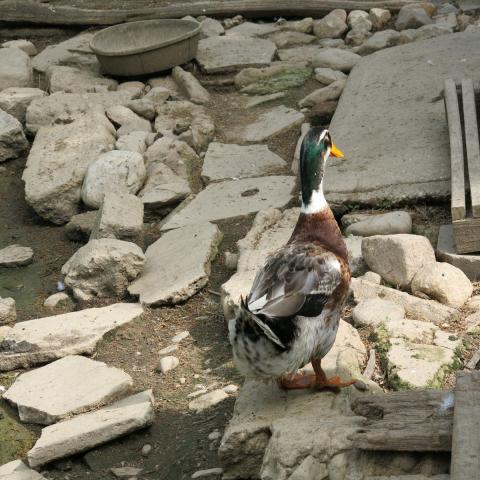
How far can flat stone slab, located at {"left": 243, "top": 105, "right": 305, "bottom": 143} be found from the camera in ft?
25.1

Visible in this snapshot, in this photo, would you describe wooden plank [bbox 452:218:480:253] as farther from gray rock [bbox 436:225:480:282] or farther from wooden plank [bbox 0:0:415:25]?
wooden plank [bbox 0:0:415:25]

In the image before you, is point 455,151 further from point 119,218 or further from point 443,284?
point 119,218

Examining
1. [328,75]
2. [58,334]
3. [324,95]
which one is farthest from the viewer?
[328,75]

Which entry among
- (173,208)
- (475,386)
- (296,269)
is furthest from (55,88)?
(475,386)

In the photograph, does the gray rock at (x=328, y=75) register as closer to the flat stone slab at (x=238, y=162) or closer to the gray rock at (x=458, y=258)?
the flat stone slab at (x=238, y=162)

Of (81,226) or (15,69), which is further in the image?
(15,69)

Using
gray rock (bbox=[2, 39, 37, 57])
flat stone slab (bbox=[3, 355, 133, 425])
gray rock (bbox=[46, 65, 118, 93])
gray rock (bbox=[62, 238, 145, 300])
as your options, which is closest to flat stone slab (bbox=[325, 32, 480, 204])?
gray rock (bbox=[62, 238, 145, 300])

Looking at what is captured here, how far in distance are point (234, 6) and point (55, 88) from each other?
269 cm

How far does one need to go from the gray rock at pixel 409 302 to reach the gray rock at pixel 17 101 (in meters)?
4.39

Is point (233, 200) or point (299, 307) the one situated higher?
point (299, 307)

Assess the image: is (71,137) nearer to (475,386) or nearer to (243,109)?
(243,109)

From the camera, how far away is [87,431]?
4.32 meters

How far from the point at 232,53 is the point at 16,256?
3725mm

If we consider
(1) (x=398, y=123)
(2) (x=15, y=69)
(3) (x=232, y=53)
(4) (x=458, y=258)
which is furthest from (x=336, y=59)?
(4) (x=458, y=258)
